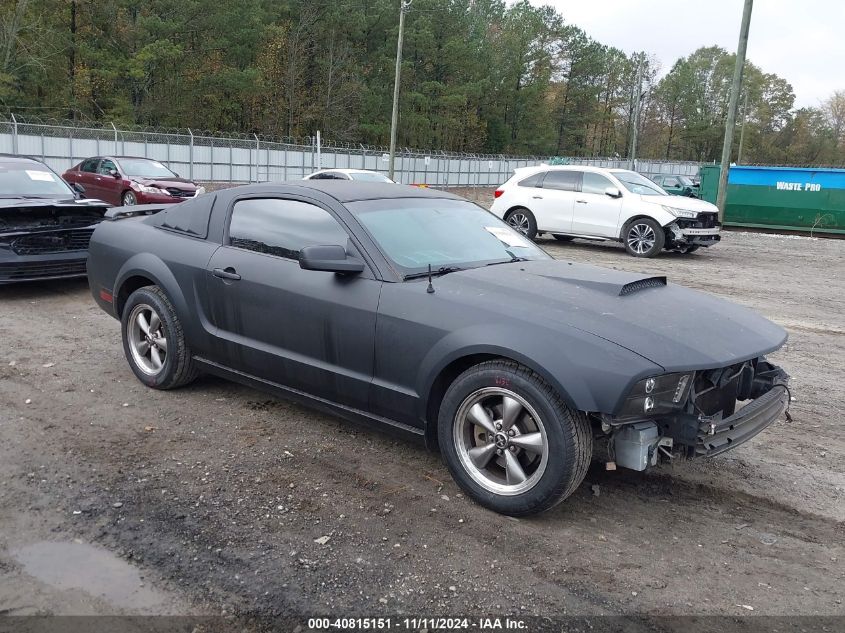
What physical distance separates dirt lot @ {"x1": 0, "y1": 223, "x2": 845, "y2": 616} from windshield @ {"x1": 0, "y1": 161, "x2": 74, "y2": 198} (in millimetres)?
4538

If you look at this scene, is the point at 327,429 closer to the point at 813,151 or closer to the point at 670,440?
the point at 670,440

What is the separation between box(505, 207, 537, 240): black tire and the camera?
1559 centimetres

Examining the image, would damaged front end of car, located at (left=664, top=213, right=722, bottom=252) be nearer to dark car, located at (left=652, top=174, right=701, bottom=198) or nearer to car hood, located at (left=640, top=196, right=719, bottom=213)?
car hood, located at (left=640, top=196, right=719, bottom=213)

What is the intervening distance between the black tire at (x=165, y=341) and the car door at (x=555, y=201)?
1112 cm

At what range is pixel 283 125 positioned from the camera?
193ft

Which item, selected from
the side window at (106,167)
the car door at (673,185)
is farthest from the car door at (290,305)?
the car door at (673,185)

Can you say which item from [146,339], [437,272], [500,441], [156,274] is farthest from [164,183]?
[500,441]

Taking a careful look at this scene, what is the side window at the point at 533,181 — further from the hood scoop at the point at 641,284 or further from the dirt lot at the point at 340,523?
the hood scoop at the point at 641,284

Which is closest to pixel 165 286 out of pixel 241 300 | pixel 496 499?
pixel 241 300

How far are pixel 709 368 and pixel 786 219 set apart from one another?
19738 mm

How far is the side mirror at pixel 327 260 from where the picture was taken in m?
4.00

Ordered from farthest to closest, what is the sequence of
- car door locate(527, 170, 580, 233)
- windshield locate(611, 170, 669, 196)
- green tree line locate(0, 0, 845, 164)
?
green tree line locate(0, 0, 845, 164)
car door locate(527, 170, 580, 233)
windshield locate(611, 170, 669, 196)

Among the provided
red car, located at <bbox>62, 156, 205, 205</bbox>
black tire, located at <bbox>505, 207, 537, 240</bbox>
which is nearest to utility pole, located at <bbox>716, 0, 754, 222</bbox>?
black tire, located at <bbox>505, 207, 537, 240</bbox>

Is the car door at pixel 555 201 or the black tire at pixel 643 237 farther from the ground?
the car door at pixel 555 201
